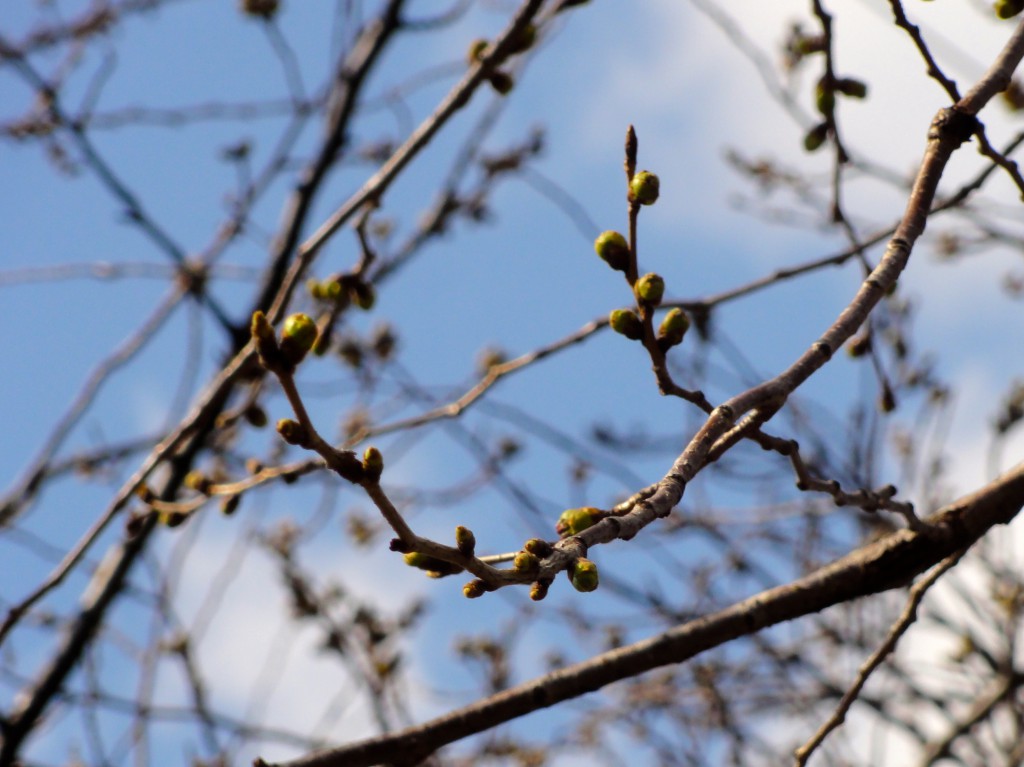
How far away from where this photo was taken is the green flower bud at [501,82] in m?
2.81

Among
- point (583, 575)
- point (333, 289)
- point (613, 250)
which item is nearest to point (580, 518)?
point (583, 575)

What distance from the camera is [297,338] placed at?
117 centimetres

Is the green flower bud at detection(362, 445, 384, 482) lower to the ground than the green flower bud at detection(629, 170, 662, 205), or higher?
lower

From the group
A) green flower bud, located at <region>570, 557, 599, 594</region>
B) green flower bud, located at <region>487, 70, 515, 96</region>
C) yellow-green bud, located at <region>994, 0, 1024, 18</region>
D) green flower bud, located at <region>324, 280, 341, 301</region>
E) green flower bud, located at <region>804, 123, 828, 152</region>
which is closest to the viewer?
green flower bud, located at <region>570, 557, 599, 594</region>

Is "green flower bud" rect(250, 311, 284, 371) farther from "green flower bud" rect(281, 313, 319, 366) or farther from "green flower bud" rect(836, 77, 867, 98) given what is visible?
"green flower bud" rect(836, 77, 867, 98)

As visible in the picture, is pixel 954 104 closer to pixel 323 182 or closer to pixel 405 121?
pixel 323 182

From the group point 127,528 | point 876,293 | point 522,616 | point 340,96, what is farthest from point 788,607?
point 522,616

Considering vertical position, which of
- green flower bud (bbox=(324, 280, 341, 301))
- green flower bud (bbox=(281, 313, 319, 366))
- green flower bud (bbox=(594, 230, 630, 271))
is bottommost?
green flower bud (bbox=(281, 313, 319, 366))

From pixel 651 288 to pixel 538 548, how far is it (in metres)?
0.56

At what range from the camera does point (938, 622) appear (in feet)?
19.7

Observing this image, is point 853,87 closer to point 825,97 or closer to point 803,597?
point 825,97

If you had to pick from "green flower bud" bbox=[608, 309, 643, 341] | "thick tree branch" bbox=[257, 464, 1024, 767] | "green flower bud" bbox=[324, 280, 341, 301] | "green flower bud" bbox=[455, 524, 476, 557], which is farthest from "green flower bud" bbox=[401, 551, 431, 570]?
"green flower bud" bbox=[324, 280, 341, 301]

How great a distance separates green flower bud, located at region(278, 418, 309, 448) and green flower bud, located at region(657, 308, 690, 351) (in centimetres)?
68

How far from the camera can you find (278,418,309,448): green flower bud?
1.11 meters
